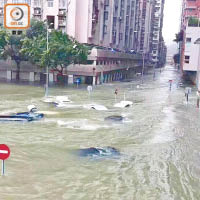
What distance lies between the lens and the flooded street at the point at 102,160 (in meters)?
12.3

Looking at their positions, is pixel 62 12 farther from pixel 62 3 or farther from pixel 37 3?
pixel 37 3

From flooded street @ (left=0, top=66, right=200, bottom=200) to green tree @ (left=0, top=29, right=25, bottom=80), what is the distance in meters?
25.7

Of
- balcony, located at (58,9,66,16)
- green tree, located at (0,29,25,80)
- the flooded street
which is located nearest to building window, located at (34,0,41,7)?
Answer: balcony, located at (58,9,66,16)

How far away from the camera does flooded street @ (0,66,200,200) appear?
484 inches

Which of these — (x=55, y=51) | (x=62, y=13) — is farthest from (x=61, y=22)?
(x=55, y=51)

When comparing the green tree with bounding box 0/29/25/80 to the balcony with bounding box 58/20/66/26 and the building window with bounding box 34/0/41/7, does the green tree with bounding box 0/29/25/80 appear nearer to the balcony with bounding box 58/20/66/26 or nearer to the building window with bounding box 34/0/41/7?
the balcony with bounding box 58/20/66/26

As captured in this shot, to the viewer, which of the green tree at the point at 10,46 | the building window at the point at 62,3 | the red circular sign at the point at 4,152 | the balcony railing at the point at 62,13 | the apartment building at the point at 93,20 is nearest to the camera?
the red circular sign at the point at 4,152

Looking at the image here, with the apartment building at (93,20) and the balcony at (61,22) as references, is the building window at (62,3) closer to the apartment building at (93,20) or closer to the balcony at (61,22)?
the apartment building at (93,20)

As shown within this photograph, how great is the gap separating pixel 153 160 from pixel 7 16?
10634 millimetres

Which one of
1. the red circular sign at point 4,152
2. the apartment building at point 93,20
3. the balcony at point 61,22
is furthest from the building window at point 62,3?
the red circular sign at point 4,152

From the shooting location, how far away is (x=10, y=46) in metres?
56.0

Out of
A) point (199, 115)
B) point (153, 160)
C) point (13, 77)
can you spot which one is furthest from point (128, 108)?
point (13, 77)

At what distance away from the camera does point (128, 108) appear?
32.0 meters

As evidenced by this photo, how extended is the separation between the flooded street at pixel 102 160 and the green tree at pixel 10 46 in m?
25.7
